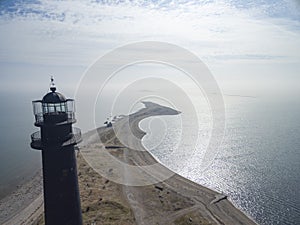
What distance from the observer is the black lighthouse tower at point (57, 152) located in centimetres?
1009

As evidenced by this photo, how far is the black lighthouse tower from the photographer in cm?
1009

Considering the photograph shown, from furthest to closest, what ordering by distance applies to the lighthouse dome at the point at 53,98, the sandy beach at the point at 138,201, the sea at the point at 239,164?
the sea at the point at 239,164 < the sandy beach at the point at 138,201 < the lighthouse dome at the point at 53,98

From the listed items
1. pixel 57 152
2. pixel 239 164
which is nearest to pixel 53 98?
pixel 57 152

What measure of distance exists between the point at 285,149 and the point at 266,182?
16.5 m

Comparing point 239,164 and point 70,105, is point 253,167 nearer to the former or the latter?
point 239,164

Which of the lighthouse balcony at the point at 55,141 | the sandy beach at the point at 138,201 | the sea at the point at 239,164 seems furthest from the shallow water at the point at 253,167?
the lighthouse balcony at the point at 55,141

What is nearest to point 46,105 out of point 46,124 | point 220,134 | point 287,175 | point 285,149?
point 46,124

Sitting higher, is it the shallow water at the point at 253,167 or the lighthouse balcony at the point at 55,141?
the lighthouse balcony at the point at 55,141

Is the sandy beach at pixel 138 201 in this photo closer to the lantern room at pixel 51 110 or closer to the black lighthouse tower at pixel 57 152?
the black lighthouse tower at pixel 57 152

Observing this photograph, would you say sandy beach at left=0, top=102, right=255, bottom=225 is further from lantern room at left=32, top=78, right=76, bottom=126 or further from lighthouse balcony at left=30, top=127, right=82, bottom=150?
lantern room at left=32, top=78, right=76, bottom=126

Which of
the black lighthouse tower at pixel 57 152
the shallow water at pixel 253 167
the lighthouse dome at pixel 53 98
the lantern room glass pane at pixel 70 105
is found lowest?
the shallow water at pixel 253 167

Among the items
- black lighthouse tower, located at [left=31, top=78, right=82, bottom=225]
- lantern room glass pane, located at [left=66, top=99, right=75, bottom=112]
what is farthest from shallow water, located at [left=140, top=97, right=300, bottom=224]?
lantern room glass pane, located at [left=66, top=99, right=75, bottom=112]

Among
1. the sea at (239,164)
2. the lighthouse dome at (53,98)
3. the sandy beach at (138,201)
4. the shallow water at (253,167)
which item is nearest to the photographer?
the lighthouse dome at (53,98)

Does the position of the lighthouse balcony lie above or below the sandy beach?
above
